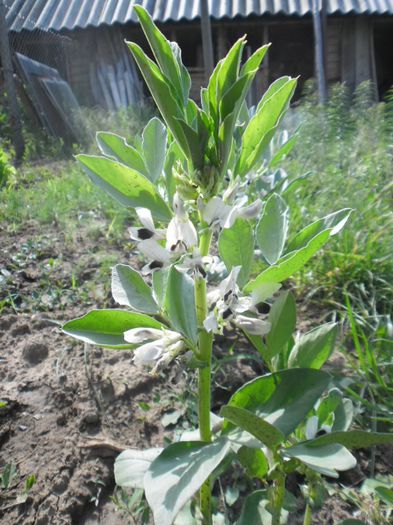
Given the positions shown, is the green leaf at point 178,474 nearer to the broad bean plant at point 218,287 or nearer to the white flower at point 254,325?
the broad bean plant at point 218,287

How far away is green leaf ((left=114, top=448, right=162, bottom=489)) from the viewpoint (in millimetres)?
977

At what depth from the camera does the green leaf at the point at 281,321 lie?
92 cm

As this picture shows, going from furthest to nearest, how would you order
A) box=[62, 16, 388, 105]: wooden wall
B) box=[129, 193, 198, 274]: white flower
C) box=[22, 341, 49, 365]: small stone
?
box=[62, 16, 388, 105]: wooden wall → box=[22, 341, 49, 365]: small stone → box=[129, 193, 198, 274]: white flower

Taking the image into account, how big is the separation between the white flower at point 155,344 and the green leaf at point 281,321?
20cm

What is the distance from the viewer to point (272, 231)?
95 cm

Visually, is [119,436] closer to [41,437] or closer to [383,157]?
[41,437]

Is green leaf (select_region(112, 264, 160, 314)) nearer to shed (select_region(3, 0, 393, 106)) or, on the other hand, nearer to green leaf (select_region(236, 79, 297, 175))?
green leaf (select_region(236, 79, 297, 175))

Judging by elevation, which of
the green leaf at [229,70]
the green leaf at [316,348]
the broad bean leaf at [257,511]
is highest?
the green leaf at [229,70]

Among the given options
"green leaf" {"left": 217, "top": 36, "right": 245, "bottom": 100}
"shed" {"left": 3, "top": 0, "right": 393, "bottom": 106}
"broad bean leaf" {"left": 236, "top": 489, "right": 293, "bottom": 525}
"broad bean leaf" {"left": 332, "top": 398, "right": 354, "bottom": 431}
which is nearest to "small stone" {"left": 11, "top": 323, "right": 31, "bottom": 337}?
"broad bean leaf" {"left": 236, "top": 489, "right": 293, "bottom": 525}

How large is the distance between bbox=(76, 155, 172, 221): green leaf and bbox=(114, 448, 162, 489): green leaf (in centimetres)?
52

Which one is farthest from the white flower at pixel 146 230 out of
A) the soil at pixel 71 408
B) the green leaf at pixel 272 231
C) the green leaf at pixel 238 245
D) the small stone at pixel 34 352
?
the small stone at pixel 34 352

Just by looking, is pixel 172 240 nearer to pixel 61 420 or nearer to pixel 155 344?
pixel 155 344

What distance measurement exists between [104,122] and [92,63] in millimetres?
4232

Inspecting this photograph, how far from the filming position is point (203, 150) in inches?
29.5
